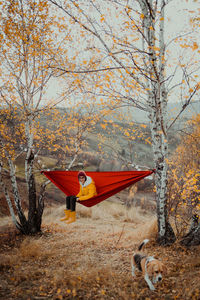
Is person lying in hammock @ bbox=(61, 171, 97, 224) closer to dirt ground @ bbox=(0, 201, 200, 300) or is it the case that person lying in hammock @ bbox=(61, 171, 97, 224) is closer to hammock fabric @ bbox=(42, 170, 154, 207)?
hammock fabric @ bbox=(42, 170, 154, 207)

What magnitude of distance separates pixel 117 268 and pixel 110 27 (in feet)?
11.6

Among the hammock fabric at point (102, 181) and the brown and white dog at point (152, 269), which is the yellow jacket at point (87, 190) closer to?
the hammock fabric at point (102, 181)

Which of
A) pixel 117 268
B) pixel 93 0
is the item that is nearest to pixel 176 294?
pixel 117 268

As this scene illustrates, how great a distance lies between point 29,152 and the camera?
4527 mm

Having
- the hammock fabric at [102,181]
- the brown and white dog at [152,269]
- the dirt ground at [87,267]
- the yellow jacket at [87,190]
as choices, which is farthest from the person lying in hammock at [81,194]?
the brown and white dog at [152,269]

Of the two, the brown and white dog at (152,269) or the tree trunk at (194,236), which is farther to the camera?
the tree trunk at (194,236)

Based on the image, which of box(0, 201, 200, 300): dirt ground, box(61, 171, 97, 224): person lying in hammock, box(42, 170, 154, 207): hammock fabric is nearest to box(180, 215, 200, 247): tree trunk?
box(0, 201, 200, 300): dirt ground

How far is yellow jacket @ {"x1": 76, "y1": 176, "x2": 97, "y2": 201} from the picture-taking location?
3297mm

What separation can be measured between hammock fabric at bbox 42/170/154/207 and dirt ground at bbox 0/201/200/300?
0.96m

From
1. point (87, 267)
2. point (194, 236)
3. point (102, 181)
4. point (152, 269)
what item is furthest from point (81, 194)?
point (194, 236)

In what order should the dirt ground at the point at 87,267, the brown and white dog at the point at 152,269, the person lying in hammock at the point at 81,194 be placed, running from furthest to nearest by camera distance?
the person lying in hammock at the point at 81,194 < the dirt ground at the point at 87,267 < the brown and white dog at the point at 152,269

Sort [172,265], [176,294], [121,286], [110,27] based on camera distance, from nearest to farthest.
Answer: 1. [176,294]
2. [121,286]
3. [172,265]
4. [110,27]

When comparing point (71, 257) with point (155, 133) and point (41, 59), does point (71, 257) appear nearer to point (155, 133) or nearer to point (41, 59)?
point (155, 133)

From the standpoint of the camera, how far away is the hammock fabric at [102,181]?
10.6ft
